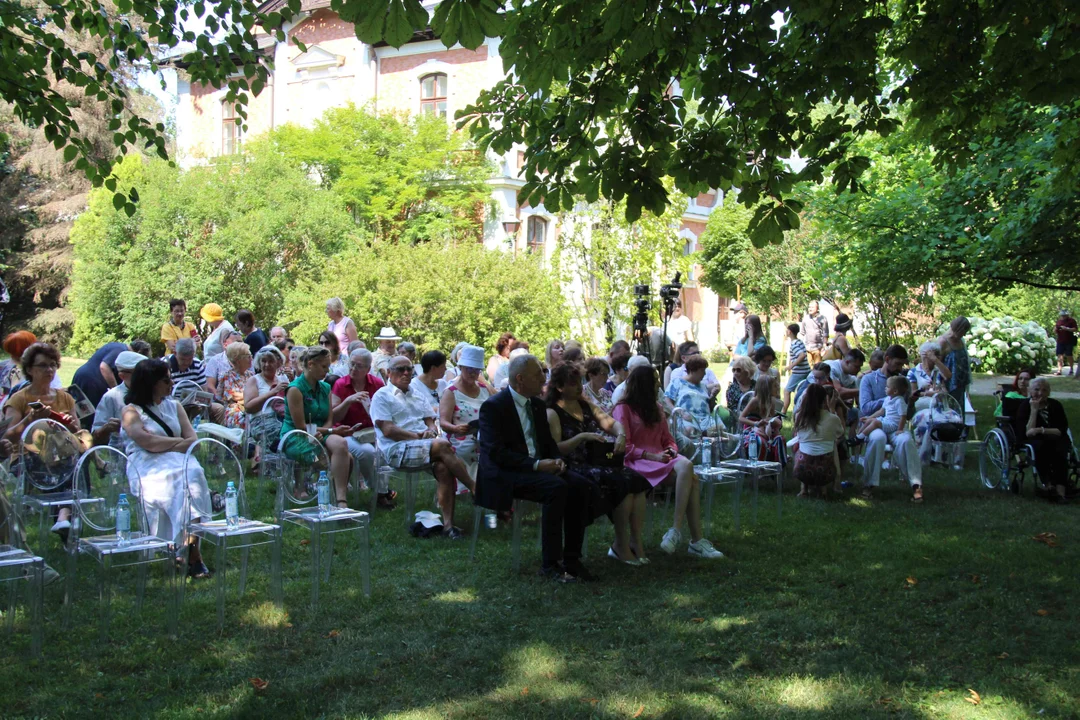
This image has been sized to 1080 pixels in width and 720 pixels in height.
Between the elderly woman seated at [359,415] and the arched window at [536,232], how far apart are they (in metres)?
22.5

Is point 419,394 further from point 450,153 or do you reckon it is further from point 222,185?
point 450,153

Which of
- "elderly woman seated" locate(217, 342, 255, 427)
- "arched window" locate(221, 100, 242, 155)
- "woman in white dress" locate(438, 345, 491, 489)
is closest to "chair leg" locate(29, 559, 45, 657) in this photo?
"woman in white dress" locate(438, 345, 491, 489)

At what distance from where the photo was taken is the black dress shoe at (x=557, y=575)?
253 inches

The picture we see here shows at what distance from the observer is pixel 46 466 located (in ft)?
20.9

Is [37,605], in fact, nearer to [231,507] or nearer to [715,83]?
[231,507]

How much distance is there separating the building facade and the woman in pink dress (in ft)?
71.1

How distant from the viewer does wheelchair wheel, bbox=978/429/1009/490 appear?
9.77m

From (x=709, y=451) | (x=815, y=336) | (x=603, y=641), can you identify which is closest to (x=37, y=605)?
(x=603, y=641)

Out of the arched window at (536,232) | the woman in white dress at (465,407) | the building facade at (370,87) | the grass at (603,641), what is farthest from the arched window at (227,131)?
the grass at (603,641)

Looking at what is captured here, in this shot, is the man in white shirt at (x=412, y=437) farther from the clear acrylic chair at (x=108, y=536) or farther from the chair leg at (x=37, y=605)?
the chair leg at (x=37, y=605)

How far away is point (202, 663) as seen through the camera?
4816mm

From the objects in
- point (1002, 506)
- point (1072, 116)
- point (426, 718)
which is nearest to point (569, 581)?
point (426, 718)

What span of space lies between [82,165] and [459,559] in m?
4.36

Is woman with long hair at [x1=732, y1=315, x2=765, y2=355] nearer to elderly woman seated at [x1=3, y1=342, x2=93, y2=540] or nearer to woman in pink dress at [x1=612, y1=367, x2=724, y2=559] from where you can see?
woman in pink dress at [x1=612, y1=367, x2=724, y2=559]
